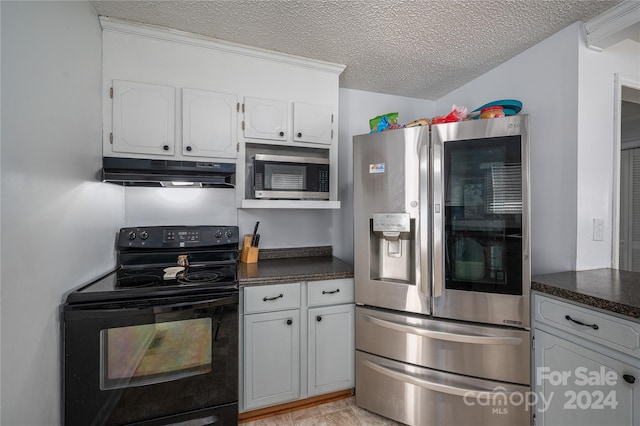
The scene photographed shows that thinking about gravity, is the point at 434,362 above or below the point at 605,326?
below

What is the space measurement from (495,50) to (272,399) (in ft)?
9.11

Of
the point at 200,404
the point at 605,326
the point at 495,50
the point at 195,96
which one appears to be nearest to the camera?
the point at 605,326

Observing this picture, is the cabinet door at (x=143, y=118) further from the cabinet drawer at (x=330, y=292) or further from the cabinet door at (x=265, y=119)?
the cabinet drawer at (x=330, y=292)

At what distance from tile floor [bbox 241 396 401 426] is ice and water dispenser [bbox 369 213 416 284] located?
0.89 meters

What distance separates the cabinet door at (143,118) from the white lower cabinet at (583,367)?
2.35 metres

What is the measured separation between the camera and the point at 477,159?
5.01 ft

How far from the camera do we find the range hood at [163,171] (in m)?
1.56

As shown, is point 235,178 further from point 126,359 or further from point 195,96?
point 126,359

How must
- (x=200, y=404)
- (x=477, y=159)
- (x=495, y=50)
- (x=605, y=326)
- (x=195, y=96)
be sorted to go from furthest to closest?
(x=495, y=50) < (x=195, y=96) < (x=477, y=159) < (x=200, y=404) < (x=605, y=326)

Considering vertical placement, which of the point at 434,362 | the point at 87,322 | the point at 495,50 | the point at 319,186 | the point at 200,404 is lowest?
A: the point at 200,404

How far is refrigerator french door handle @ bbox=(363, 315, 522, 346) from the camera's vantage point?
145cm

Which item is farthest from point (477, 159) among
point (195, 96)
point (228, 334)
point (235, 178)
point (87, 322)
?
point (87, 322)

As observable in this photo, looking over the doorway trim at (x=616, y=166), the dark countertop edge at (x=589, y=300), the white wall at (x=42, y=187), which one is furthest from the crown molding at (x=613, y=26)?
the white wall at (x=42, y=187)

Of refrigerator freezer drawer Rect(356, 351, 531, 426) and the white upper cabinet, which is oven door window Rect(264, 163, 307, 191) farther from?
refrigerator freezer drawer Rect(356, 351, 531, 426)
